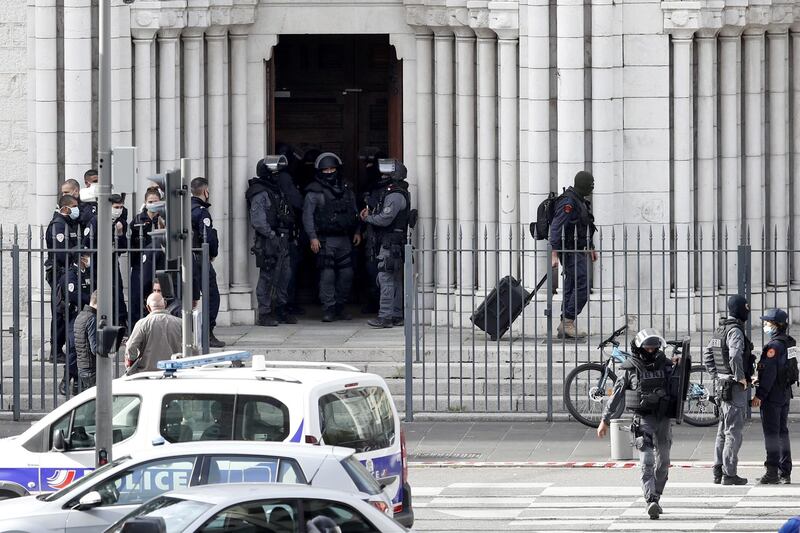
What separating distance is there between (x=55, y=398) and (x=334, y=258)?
460 cm

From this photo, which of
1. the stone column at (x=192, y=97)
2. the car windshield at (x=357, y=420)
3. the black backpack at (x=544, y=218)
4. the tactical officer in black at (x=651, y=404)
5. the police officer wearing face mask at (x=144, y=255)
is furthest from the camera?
the stone column at (x=192, y=97)

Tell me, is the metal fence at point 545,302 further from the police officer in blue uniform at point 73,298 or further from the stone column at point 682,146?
the police officer in blue uniform at point 73,298

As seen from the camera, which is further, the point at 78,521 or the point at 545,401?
the point at 545,401

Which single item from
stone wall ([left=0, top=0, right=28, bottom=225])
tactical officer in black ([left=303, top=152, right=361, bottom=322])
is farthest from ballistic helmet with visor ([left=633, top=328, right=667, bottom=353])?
stone wall ([left=0, top=0, right=28, bottom=225])

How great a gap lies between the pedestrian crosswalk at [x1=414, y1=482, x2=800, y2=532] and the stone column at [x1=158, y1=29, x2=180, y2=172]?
7150 mm

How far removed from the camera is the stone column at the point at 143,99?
23.8 m

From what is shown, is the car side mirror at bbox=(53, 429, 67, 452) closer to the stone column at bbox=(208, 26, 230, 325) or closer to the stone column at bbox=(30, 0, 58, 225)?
the stone column at bbox=(30, 0, 58, 225)

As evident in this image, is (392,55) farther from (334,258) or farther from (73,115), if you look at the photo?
(73,115)

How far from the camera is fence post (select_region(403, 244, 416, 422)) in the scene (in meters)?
21.3

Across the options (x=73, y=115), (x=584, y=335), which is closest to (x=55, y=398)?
(x=73, y=115)

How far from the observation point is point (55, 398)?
21281mm

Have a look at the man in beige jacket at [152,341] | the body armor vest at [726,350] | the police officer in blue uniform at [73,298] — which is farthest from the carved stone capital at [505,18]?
the body armor vest at [726,350]

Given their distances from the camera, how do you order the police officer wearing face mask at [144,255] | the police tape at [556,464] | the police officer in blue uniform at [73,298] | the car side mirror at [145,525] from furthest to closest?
the police officer wearing face mask at [144,255] → the police officer in blue uniform at [73,298] → the police tape at [556,464] → the car side mirror at [145,525]

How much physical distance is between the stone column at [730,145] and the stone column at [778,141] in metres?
0.43
